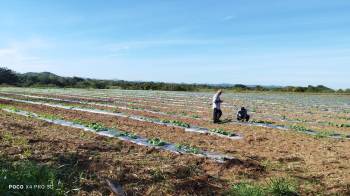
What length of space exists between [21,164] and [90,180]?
4.70ft

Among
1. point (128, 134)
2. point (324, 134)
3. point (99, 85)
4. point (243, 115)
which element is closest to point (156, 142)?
point (128, 134)

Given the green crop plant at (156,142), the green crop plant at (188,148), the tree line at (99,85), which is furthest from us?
the tree line at (99,85)

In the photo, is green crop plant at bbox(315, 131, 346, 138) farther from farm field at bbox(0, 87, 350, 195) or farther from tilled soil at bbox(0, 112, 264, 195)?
tilled soil at bbox(0, 112, 264, 195)

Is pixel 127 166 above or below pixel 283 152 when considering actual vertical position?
above

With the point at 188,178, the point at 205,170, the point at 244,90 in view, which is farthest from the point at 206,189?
the point at 244,90

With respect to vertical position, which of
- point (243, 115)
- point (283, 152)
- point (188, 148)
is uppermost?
point (243, 115)

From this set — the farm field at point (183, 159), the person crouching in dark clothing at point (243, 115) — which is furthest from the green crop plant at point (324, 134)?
the person crouching in dark clothing at point (243, 115)

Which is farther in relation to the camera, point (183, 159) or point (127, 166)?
point (183, 159)

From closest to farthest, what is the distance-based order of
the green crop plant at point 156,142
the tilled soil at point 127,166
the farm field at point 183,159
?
1. the tilled soil at point 127,166
2. the farm field at point 183,159
3. the green crop plant at point 156,142

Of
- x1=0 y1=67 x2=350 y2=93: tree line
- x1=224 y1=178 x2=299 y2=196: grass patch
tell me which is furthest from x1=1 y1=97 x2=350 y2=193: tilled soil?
x1=0 y1=67 x2=350 y2=93: tree line

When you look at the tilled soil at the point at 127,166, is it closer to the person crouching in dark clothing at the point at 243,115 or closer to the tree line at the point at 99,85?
the person crouching in dark clothing at the point at 243,115

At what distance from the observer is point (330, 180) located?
8.23m

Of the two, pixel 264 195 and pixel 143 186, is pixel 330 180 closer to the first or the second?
pixel 264 195

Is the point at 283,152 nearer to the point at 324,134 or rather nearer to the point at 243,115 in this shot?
the point at 324,134
